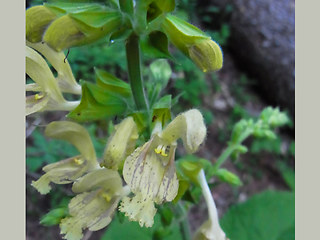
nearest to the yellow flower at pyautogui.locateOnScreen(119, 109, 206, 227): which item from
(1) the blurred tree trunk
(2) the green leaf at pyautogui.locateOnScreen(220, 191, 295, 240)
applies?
(2) the green leaf at pyautogui.locateOnScreen(220, 191, 295, 240)

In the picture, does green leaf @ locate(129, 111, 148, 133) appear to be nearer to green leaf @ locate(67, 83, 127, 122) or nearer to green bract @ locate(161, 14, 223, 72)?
green leaf @ locate(67, 83, 127, 122)

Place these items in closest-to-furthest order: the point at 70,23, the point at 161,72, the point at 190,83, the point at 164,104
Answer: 1. the point at 70,23
2. the point at 164,104
3. the point at 161,72
4. the point at 190,83

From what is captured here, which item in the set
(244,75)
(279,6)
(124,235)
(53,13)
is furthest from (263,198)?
(279,6)

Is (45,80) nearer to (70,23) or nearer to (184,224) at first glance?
(70,23)

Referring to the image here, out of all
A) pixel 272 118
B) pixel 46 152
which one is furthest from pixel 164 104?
pixel 46 152

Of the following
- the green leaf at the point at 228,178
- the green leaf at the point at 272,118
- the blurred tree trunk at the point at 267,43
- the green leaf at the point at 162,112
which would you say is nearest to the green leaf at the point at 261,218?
the green leaf at the point at 272,118

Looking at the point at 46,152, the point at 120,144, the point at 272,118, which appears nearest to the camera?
the point at 120,144
